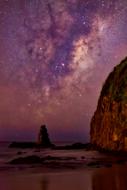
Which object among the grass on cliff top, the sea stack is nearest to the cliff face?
the grass on cliff top

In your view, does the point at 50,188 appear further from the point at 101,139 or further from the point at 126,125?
the point at 101,139

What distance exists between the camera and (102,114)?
297ft

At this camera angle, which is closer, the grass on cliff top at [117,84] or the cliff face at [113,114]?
the cliff face at [113,114]

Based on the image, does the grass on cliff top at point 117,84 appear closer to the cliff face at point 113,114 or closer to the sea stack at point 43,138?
the cliff face at point 113,114

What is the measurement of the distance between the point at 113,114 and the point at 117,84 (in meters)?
7.12

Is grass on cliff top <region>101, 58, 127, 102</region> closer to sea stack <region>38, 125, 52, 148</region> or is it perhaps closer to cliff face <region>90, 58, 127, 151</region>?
cliff face <region>90, 58, 127, 151</region>

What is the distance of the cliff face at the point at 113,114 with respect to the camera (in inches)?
3017

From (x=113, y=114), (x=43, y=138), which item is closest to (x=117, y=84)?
(x=113, y=114)

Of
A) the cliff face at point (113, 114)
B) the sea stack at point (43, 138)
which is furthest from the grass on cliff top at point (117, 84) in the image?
the sea stack at point (43, 138)

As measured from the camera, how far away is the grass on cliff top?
81.1 meters

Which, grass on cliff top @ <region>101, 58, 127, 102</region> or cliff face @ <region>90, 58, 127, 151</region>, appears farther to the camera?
grass on cliff top @ <region>101, 58, 127, 102</region>

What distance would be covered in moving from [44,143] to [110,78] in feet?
153

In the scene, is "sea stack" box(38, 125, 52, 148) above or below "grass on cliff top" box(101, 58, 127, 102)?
below

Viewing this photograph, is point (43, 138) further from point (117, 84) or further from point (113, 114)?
point (113, 114)
